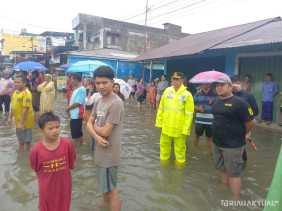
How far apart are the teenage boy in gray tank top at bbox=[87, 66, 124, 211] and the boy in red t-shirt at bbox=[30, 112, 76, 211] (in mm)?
423

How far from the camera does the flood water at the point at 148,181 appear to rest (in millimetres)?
4691

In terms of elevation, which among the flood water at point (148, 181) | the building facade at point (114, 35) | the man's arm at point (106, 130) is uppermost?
the building facade at point (114, 35)

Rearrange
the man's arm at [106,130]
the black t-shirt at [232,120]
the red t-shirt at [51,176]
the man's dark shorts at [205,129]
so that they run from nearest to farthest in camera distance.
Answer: the red t-shirt at [51,176] < the man's arm at [106,130] < the black t-shirt at [232,120] < the man's dark shorts at [205,129]

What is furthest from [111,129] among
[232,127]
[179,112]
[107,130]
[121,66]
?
[121,66]

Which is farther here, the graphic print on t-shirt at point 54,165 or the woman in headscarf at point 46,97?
the woman in headscarf at point 46,97

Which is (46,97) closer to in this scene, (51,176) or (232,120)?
(232,120)

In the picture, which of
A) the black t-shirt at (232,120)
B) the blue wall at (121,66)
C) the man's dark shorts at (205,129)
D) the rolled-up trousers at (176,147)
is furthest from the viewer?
the blue wall at (121,66)

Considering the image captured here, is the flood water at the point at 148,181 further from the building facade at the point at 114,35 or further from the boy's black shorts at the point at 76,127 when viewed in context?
the building facade at the point at 114,35

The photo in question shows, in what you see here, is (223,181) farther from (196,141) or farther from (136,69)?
(136,69)

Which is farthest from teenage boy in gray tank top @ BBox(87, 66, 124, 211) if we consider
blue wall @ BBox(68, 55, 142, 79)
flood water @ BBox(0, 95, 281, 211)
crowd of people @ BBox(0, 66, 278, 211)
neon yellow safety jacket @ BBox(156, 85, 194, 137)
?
blue wall @ BBox(68, 55, 142, 79)

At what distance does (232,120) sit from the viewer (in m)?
4.51

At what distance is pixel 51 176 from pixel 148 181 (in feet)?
8.39

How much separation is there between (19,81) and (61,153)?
3.56 m

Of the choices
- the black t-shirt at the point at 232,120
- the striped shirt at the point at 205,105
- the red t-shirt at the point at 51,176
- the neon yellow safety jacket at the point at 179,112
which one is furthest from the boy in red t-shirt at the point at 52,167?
the striped shirt at the point at 205,105
